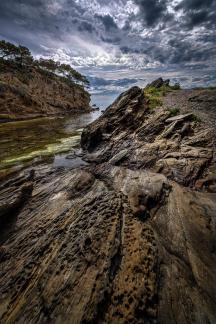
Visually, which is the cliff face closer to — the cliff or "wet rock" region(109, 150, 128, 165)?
the cliff

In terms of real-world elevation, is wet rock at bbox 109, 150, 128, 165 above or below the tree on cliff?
below

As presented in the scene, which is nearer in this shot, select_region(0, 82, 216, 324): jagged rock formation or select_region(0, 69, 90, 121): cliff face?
select_region(0, 82, 216, 324): jagged rock formation

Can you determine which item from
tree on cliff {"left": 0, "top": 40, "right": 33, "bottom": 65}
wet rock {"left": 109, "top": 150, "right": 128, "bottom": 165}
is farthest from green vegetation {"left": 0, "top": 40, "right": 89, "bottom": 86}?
wet rock {"left": 109, "top": 150, "right": 128, "bottom": 165}

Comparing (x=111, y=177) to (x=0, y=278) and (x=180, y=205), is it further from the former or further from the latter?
(x=0, y=278)

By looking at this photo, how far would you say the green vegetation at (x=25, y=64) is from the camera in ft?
192

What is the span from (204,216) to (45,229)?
5852mm

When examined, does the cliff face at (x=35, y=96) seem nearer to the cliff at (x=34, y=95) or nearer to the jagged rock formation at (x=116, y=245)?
the cliff at (x=34, y=95)

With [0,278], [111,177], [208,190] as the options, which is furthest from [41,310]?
[208,190]

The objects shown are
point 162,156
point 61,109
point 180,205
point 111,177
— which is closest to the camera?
point 180,205

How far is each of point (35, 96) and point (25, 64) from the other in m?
19.4

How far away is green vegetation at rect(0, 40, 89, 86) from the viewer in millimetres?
58644

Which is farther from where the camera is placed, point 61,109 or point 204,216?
point 61,109

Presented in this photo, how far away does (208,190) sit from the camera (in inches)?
328

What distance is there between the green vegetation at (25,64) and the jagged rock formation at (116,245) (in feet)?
201
